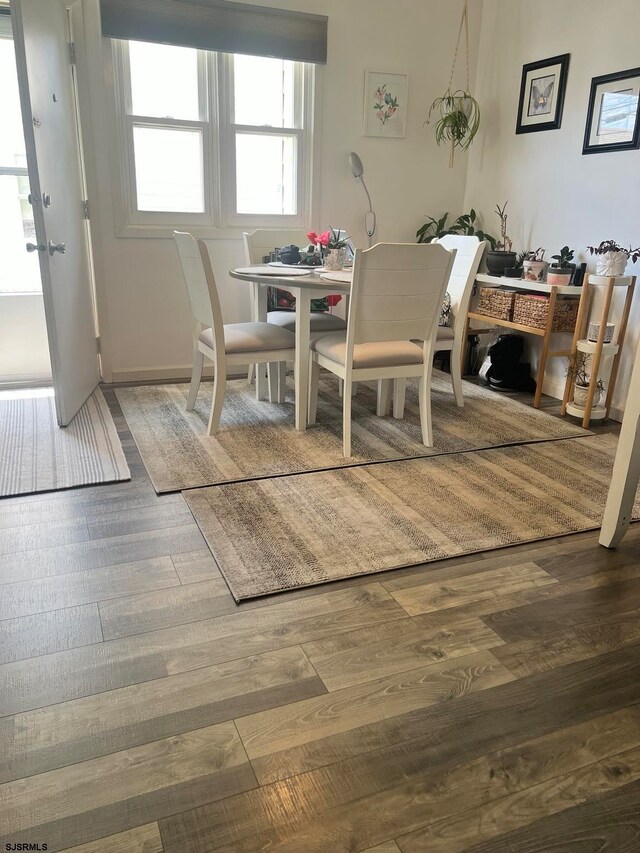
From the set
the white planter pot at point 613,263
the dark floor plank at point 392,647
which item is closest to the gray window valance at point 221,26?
the white planter pot at point 613,263

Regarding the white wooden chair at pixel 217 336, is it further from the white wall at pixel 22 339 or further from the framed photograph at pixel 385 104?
the framed photograph at pixel 385 104

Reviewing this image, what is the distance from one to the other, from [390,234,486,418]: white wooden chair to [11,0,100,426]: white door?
5.46 ft

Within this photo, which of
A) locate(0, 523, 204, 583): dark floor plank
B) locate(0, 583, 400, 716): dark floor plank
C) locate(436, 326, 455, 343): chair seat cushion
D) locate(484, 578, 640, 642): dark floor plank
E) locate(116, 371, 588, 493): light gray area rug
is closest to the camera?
locate(0, 583, 400, 716): dark floor plank

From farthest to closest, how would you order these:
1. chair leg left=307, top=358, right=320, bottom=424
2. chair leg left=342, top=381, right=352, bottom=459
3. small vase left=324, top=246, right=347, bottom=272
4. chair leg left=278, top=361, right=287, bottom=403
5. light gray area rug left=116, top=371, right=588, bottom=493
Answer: chair leg left=278, top=361, right=287, bottom=403, small vase left=324, top=246, right=347, bottom=272, chair leg left=307, top=358, right=320, bottom=424, chair leg left=342, top=381, right=352, bottom=459, light gray area rug left=116, top=371, right=588, bottom=493

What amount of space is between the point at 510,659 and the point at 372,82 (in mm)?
3859

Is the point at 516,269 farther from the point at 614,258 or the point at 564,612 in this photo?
the point at 564,612

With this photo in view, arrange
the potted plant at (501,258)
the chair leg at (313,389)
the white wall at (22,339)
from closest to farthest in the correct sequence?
the chair leg at (313,389) → the potted plant at (501,258) → the white wall at (22,339)

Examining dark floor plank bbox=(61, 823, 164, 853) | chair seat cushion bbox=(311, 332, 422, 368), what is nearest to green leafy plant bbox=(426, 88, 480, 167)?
chair seat cushion bbox=(311, 332, 422, 368)

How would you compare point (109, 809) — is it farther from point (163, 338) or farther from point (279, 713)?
point (163, 338)

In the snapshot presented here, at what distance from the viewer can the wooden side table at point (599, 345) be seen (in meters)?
3.31

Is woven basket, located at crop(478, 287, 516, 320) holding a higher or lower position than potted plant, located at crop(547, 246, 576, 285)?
lower

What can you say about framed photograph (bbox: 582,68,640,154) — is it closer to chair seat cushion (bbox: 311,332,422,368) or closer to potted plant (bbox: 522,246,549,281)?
potted plant (bbox: 522,246,549,281)

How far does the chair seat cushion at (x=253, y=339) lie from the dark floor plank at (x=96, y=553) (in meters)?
1.18

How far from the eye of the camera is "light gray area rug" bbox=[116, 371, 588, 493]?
2801 millimetres
